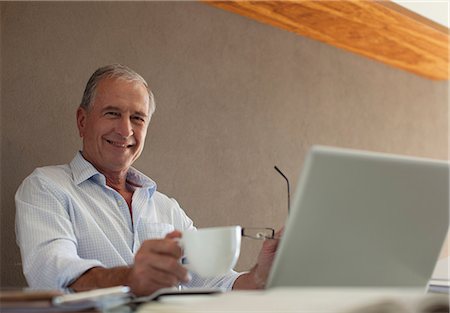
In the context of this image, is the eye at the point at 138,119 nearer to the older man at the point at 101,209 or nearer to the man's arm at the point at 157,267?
the older man at the point at 101,209

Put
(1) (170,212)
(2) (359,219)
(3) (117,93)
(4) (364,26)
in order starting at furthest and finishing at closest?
(4) (364,26), (1) (170,212), (3) (117,93), (2) (359,219)

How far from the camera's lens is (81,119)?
242 cm

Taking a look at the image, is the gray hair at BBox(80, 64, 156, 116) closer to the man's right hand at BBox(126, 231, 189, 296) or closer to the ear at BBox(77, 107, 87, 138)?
the ear at BBox(77, 107, 87, 138)

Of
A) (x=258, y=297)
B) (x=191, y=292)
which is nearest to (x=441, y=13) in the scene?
(x=191, y=292)

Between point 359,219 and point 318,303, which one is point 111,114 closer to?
point 359,219

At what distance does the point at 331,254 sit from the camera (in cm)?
126

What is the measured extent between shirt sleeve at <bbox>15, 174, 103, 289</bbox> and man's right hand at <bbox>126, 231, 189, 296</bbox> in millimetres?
296

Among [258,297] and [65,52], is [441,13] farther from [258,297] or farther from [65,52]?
[258,297]

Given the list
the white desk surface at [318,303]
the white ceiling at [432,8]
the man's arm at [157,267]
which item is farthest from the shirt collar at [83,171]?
the white ceiling at [432,8]

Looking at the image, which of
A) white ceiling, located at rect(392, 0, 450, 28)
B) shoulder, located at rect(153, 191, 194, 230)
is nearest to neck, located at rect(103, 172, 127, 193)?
shoulder, located at rect(153, 191, 194, 230)

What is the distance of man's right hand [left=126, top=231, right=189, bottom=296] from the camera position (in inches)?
54.9

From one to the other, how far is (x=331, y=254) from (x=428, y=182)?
0.24 meters

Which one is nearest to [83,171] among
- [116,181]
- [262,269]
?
[116,181]

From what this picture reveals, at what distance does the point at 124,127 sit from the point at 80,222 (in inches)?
16.1
